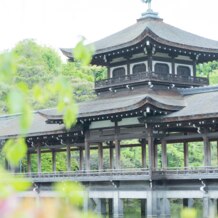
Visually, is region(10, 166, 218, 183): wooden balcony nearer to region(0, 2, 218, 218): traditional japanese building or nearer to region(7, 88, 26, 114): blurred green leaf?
region(0, 2, 218, 218): traditional japanese building

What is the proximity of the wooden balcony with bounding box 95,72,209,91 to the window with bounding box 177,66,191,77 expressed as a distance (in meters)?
0.31

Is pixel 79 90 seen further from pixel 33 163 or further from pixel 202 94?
pixel 202 94

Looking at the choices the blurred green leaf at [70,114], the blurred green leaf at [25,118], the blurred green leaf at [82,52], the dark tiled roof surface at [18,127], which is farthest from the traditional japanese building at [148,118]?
the blurred green leaf at [25,118]

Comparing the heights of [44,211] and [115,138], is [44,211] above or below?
below

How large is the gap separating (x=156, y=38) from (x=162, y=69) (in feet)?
6.14

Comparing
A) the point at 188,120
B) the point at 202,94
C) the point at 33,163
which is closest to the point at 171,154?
the point at 33,163

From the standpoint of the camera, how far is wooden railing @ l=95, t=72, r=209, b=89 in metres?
24.3

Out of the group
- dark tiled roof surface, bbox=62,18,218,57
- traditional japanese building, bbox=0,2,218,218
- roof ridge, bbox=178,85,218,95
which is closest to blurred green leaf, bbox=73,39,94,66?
traditional japanese building, bbox=0,2,218,218

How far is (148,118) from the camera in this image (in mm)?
21844

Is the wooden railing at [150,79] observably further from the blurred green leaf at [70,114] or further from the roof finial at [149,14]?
the blurred green leaf at [70,114]

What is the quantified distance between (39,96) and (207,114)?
17412 millimetres

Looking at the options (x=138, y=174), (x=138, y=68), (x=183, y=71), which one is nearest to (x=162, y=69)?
(x=138, y=68)

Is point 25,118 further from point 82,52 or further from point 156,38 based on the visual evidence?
point 156,38

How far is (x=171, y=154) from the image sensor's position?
39250 mm
